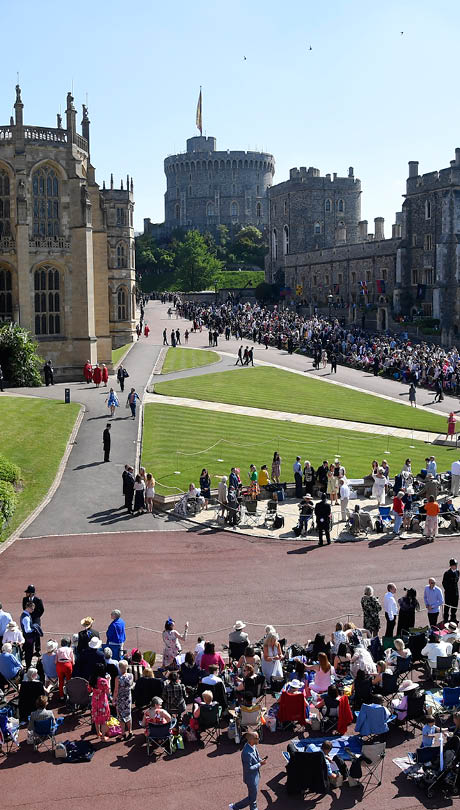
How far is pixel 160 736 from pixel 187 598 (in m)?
6.24

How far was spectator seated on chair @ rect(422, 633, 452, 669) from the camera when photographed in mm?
14664

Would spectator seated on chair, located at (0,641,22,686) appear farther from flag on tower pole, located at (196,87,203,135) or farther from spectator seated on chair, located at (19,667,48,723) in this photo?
flag on tower pole, located at (196,87,203,135)

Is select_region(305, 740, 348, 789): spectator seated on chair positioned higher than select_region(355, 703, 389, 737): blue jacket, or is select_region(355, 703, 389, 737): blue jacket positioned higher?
select_region(355, 703, 389, 737): blue jacket

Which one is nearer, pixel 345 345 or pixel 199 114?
pixel 345 345

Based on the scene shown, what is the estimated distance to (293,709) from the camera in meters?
13.3

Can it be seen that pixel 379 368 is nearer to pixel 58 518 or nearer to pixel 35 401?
pixel 35 401

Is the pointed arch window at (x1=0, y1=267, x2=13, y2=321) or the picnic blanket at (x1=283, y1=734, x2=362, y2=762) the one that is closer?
the picnic blanket at (x1=283, y1=734, x2=362, y2=762)

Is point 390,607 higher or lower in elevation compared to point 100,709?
higher

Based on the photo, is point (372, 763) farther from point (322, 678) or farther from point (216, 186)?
point (216, 186)

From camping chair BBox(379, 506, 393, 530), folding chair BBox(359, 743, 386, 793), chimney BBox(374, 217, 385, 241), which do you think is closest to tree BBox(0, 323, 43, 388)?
camping chair BBox(379, 506, 393, 530)

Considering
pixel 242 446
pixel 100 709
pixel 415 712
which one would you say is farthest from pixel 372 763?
pixel 242 446

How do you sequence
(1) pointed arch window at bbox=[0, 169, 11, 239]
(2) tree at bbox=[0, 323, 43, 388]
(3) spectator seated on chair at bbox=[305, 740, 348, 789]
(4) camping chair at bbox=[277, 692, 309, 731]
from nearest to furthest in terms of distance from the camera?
(3) spectator seated on chair at bbox=[305, 740, 348, 789], (4) camping chair at bbox=[277, 692, 309, 731], (2) tree at bbox=[0, 323, 43, 388], (1) pointed arch window at bbox=[0, 169, 11, 239]

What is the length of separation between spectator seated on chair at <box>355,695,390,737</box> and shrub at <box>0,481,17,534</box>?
13386 millimetres

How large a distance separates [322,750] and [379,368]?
44007mm
